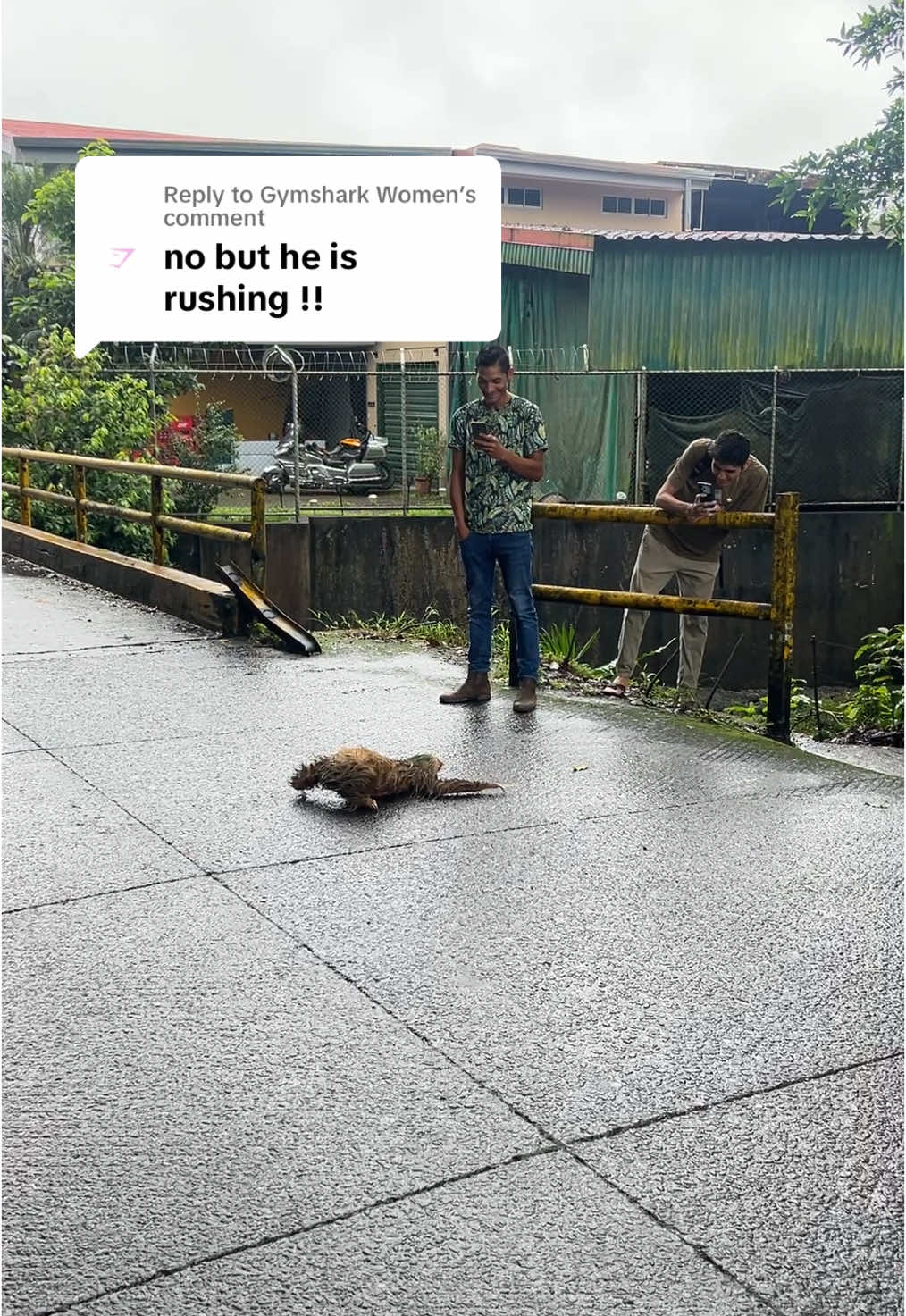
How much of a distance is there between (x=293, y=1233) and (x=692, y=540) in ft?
23.0

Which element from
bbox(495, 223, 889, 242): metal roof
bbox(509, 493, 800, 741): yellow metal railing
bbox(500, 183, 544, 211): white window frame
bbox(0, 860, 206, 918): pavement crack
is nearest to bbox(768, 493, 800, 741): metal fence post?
bbox(509, 493, 800, 741): yellow metal railing

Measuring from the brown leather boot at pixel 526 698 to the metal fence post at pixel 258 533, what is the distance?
2.83 metres

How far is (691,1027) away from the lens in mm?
4082

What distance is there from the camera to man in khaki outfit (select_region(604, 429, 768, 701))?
8.84 meters

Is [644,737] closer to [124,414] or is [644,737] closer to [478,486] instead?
[478,486]

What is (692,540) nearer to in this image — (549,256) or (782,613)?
(782,613)

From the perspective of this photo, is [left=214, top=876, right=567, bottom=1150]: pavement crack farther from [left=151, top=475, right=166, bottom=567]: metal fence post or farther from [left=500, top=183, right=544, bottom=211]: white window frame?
[left=500, top=183, right=544, bottom=211]: white window frame

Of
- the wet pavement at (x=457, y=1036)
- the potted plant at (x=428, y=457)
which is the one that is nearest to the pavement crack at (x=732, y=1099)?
the wet pavement at (x=457, y=1036)

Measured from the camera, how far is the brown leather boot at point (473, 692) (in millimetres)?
8352

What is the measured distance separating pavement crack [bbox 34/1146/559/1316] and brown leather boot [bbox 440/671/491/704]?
5.01 metres

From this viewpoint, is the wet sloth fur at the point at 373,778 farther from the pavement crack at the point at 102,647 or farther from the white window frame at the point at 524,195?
the white window frame at the point at 524,195

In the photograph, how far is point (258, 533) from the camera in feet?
34.4

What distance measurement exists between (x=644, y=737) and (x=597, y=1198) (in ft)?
14.6

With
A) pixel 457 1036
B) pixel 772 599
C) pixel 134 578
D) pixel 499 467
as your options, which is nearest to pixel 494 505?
pixel 499 467
